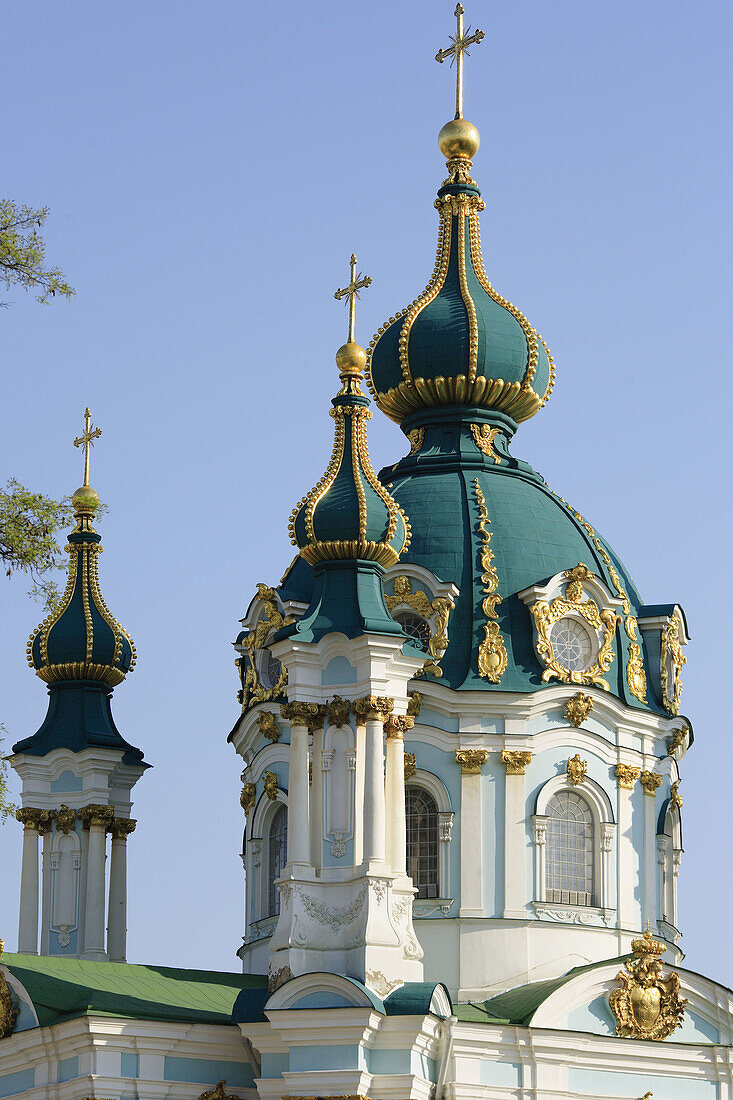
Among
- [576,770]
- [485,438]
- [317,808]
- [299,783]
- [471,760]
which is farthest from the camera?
[485,438]

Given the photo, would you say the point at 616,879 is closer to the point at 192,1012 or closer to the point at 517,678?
the point at 517,678

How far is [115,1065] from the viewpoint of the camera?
26.7 meters

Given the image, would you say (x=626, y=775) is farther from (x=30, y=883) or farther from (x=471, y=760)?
(x=30, y=883)

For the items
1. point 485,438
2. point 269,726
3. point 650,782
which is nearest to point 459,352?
point 485,438

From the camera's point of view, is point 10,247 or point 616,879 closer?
point 10,247

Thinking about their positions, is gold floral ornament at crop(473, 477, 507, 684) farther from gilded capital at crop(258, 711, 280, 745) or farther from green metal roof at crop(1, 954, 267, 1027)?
green metal roof at crop(1, 954, 267, 1027)

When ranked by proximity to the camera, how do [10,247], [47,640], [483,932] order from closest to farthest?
[10,247] < [483,932] < [47,640]

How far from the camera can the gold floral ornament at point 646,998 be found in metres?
28.0

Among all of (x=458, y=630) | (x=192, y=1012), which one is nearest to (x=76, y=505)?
(x=458, y=630)

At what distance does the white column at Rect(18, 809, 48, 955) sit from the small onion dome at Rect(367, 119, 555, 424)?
26.2 ft

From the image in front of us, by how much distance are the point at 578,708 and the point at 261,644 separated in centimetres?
455

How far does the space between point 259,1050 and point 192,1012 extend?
125cm

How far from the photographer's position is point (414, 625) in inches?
1214

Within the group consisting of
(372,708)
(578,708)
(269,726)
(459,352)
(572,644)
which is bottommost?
(372,708)
